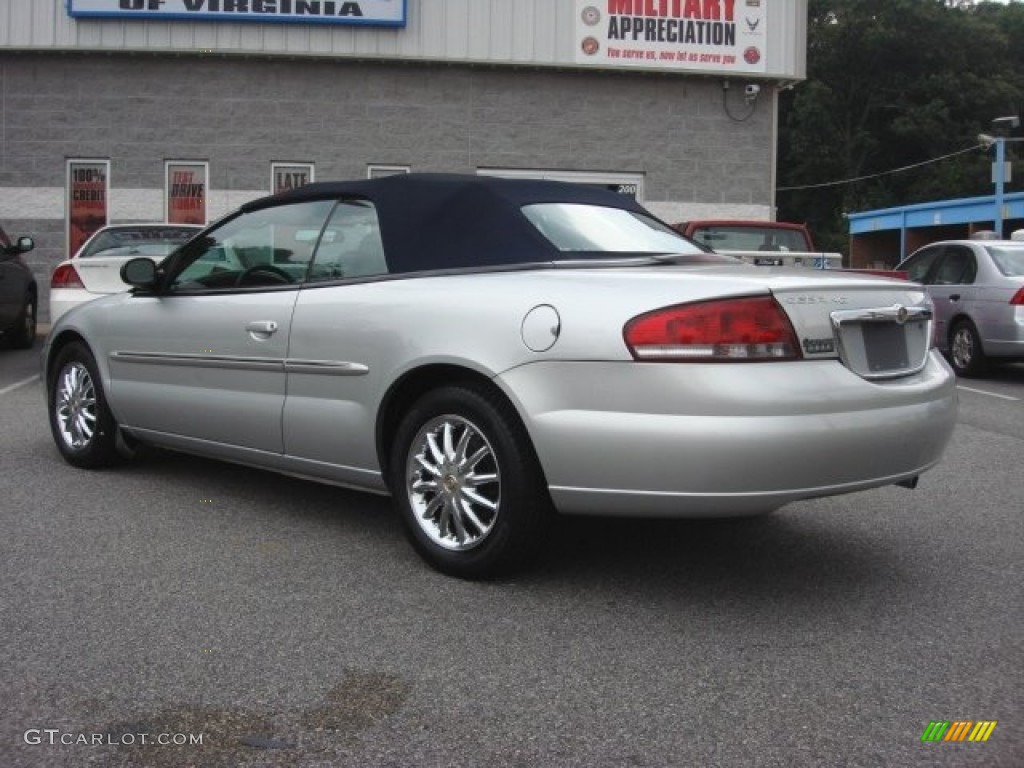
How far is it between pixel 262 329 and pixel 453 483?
4.29ft

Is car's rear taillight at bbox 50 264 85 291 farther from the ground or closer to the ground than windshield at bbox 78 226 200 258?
closer to the ground

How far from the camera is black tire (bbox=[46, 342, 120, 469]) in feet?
19.5

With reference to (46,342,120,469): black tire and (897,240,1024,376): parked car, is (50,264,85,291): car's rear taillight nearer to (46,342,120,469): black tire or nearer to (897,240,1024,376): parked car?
(46,342,120,469): black tire

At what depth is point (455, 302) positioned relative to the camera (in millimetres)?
4062

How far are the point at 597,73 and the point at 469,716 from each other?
15.7 meters

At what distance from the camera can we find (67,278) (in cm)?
974

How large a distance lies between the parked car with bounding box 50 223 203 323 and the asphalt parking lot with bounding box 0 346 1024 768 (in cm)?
453

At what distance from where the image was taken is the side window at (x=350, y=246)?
4555 millimetres

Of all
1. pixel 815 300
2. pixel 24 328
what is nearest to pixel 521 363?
pixel 815 300

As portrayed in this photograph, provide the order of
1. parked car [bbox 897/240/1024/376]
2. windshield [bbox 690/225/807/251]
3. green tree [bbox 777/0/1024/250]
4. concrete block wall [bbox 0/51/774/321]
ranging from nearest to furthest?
parked car [bbox 897/240/1024/376] < windshield [bbox 690/225/807/251] < concrete block wall [bbox 0/51/774/321] < green tree [bbox 777/0/1024/250]

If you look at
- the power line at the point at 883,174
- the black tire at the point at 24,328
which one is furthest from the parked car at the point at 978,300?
the power line at the point at 883,174

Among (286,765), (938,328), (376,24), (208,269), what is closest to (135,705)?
(286,765)

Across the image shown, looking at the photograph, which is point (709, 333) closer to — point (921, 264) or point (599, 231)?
point (599, 231)

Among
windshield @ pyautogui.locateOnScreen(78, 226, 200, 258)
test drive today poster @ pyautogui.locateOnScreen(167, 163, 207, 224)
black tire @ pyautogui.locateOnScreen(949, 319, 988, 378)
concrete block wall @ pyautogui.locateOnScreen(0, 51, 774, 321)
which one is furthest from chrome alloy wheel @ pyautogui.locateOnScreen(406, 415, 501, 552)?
test drive today poster @ pyautogui.locateOnScreen(167, 163, 207, 224)
